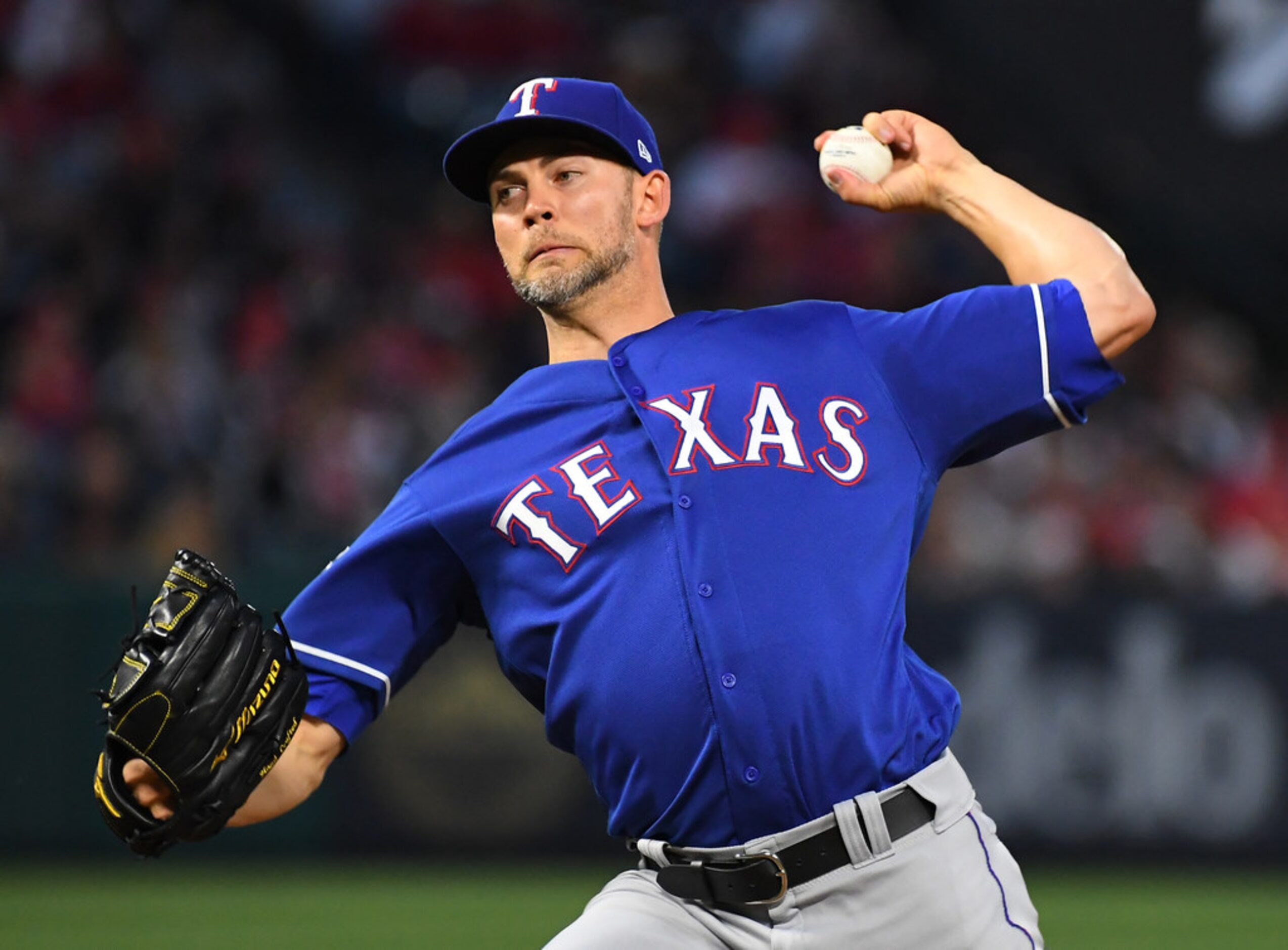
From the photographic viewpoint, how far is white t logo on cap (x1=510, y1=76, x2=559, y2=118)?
350 centimetres

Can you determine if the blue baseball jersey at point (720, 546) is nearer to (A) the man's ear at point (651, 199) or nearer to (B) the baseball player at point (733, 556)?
(B) the baseball player at point (733, 556)

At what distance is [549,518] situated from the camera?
10.7 ft

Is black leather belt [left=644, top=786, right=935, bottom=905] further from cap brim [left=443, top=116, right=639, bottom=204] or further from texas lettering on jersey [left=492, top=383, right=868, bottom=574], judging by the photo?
cap brim [left=443, top=116, right=639, bottom=204]

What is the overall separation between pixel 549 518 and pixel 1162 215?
8805 mm

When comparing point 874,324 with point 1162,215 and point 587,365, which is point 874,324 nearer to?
point 587,365

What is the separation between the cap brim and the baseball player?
1 centimetres

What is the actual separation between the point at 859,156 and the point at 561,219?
0.58 metres

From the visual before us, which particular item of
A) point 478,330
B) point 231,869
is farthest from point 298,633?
point 478,330

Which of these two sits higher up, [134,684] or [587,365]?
[587,365]

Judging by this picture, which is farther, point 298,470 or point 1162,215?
point 1162,215

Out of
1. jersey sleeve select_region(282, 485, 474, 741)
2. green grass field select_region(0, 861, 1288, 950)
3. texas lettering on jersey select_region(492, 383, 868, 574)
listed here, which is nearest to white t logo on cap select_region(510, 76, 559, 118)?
texas lettering on jersey select_region(492, 383, 868, 574)

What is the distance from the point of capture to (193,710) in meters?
3.04

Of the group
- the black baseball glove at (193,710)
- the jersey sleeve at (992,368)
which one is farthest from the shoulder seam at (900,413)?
the black baseball glove at (193,710)

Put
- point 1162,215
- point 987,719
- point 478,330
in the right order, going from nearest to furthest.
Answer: point 987,719 < point 478,330 < point 1162,215
